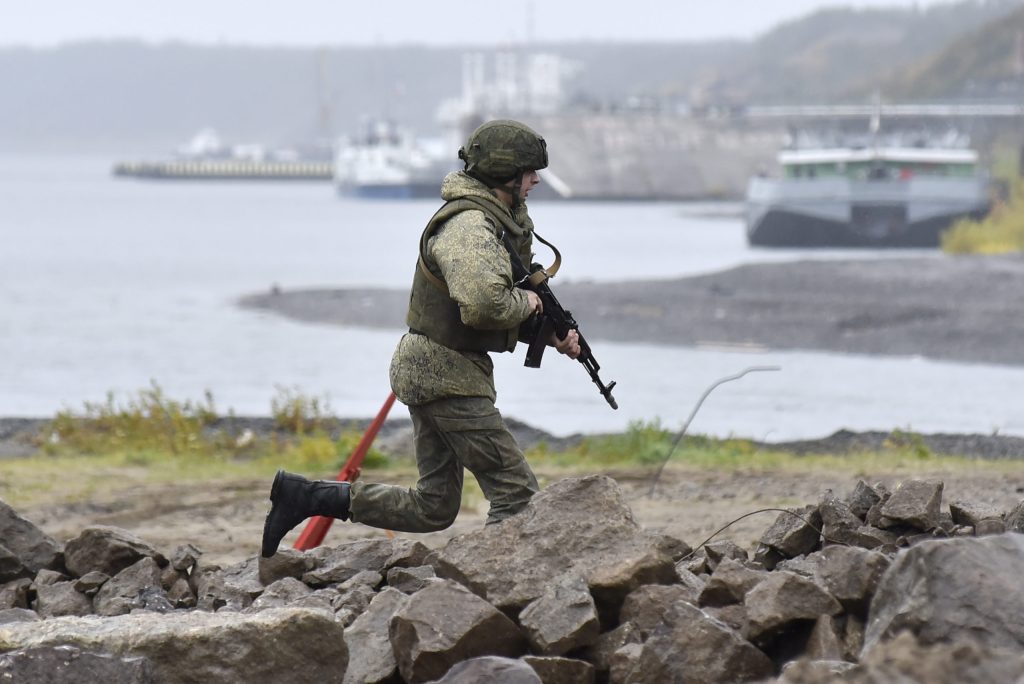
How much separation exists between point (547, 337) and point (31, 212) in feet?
327

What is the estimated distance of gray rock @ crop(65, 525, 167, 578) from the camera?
6.93m

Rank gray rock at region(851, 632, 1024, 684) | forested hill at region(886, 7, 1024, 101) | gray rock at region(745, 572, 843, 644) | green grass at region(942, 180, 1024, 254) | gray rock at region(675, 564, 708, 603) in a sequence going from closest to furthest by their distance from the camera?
gray rock at region(851, 632, 1024, 684), gray rock at region(745, 572, 843, 644), gray rock at region(675, 564, 708, 603), green grass at region(942, 180, 1024, 254), forested hill at region(886, 7, 1024, 101)

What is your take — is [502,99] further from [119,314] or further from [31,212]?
[119,314]

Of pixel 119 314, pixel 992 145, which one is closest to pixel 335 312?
pixel 119 314

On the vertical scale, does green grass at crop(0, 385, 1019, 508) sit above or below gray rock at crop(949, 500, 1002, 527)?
below

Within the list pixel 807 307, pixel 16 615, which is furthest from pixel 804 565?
pixel 807 307

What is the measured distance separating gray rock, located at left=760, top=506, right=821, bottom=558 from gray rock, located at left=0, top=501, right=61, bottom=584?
10.8 ft

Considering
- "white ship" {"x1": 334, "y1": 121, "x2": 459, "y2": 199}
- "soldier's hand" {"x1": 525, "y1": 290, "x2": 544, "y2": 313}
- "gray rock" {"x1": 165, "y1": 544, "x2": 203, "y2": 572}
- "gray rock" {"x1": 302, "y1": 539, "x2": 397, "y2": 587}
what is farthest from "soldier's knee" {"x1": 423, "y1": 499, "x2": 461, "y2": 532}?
"white ship" {"x1": 334, "y1": 121, "x2": 459, "y2": 199}

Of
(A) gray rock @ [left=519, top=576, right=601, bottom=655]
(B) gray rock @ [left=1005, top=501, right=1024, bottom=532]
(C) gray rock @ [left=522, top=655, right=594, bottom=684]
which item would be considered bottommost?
(C) gray rock @ [left=522, top=655, right=594, bottom=684]

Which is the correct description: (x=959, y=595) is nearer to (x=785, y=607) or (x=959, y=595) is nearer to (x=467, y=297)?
(x=785, y=607)

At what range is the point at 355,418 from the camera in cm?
1603

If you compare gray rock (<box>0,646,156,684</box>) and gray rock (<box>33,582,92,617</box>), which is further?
gray rock (<box>33,582,92,617</box>)

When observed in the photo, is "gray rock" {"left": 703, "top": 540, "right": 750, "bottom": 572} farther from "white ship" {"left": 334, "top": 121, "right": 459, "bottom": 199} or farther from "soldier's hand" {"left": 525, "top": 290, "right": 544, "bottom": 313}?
"white ship" {"left": 334, "top": 121, "right": 459, "bottom": 199}

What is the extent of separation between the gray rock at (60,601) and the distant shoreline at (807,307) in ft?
58.2
